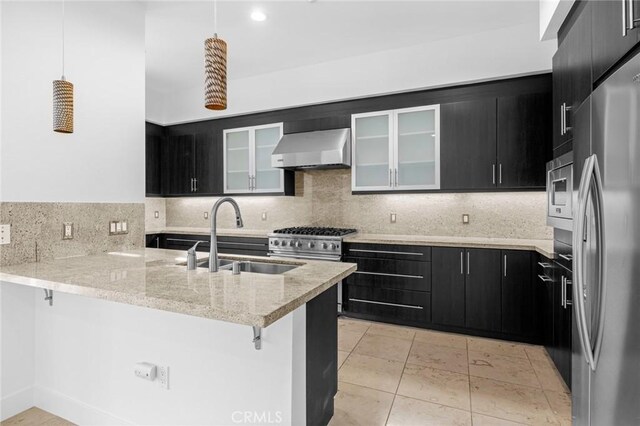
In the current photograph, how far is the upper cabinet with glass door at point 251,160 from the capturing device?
14.2 feet

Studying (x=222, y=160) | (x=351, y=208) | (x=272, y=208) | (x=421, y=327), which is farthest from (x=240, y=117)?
(x=421, y=327)

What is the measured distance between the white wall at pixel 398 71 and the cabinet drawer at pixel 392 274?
6.10 ft

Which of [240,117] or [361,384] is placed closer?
[361,384]

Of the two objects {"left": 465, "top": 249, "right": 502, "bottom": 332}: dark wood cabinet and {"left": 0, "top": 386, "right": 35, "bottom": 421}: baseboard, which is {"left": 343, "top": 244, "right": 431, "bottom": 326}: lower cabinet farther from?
{"left": 0, "top": 386, "right": 35, "bottom": 421}: baseboard

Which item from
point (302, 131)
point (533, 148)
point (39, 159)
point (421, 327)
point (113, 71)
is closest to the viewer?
point (39, 159)

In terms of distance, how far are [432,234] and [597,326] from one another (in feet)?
8.89

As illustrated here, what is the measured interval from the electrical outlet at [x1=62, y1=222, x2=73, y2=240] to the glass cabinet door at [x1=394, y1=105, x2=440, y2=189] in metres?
2.92

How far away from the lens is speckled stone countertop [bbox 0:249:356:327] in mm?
1140

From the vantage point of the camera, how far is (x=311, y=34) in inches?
130

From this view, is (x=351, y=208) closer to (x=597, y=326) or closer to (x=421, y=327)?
(x=421, y=327)

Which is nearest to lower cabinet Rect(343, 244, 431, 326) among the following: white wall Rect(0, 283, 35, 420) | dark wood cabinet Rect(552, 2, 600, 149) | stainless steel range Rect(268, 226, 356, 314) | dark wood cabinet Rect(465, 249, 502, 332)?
stainless steel range Rect(268, 226, 356, 314)

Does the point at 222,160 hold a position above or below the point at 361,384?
above

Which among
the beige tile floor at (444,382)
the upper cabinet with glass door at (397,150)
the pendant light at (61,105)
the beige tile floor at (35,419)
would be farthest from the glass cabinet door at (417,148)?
the beige tile floor at (35,419)

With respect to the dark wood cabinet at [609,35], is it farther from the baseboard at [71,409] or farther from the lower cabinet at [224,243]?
the lower cabinet at [224,243]
